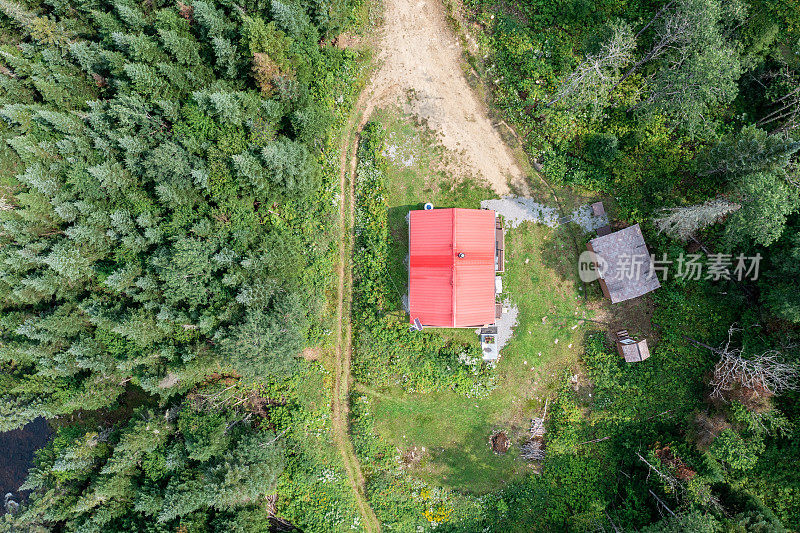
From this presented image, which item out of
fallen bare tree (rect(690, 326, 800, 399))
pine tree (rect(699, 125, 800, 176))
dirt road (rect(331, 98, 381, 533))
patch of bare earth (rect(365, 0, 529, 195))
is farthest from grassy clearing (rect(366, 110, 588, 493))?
pine tree (rect(699, 125, 800, 176))

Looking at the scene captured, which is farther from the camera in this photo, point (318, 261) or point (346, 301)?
point (346, 301)

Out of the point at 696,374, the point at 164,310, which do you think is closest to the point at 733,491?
the point at 696,374

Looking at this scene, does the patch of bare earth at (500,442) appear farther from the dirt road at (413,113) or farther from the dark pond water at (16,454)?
the dark pond water at (16,454)

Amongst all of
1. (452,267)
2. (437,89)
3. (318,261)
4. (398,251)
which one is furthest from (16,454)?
(437,89)

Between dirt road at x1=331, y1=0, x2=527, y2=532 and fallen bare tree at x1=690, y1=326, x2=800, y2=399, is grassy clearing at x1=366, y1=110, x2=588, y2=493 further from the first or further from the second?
fallen bare tree at x1=690, y1=326, x2=800, y2=399

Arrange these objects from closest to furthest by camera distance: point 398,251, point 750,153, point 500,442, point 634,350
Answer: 1. point 750,153
2. point 634,350
3. point 500,442
4. point 398,251

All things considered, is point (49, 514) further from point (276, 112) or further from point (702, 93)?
point (702, 93)

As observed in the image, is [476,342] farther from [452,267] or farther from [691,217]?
[691,217]

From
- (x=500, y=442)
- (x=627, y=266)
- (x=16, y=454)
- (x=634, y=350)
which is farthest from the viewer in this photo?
(x=16, y=454)
